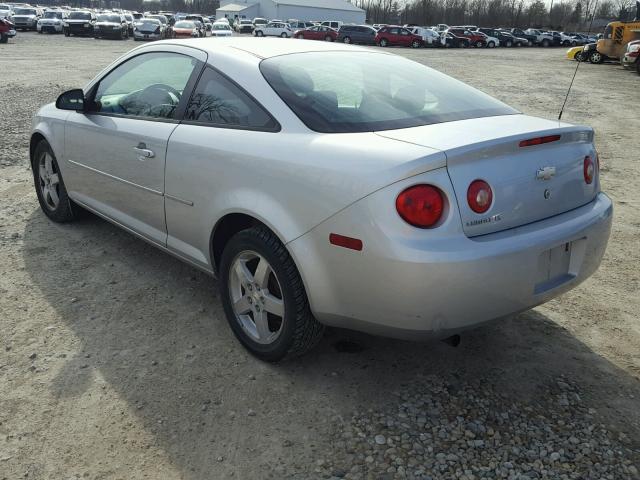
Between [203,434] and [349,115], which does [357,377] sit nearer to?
[203,434]

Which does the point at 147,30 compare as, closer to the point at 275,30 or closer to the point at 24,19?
the point at 24,19

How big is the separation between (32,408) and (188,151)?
1500 millimetres

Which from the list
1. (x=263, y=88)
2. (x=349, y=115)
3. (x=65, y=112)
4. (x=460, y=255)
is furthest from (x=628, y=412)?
(x=65, y=112)

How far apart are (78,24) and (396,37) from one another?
73.9 ft

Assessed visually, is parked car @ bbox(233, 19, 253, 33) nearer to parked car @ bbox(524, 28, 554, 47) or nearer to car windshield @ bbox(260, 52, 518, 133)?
parked car @ bbox(524, 28, 554, 47)

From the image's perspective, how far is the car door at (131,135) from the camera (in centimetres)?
350

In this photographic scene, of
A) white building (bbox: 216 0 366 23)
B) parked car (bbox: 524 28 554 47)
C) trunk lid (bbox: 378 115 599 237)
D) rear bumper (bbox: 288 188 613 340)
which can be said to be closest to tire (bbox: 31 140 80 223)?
rear bumper (bbox: 288 188 613 340)

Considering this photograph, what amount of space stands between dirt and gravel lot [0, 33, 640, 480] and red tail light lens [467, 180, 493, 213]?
97cm

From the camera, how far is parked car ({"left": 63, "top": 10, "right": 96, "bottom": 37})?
1506 inches

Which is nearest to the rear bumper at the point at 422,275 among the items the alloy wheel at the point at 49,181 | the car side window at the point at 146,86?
the car side window at the point at 146,86

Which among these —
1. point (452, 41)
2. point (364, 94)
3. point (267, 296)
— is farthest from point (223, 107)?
point (452, 41)

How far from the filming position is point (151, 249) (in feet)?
14.9

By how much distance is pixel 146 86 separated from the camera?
3.88m

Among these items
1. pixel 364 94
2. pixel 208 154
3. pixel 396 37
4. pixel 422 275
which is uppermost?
pixel 364 94
